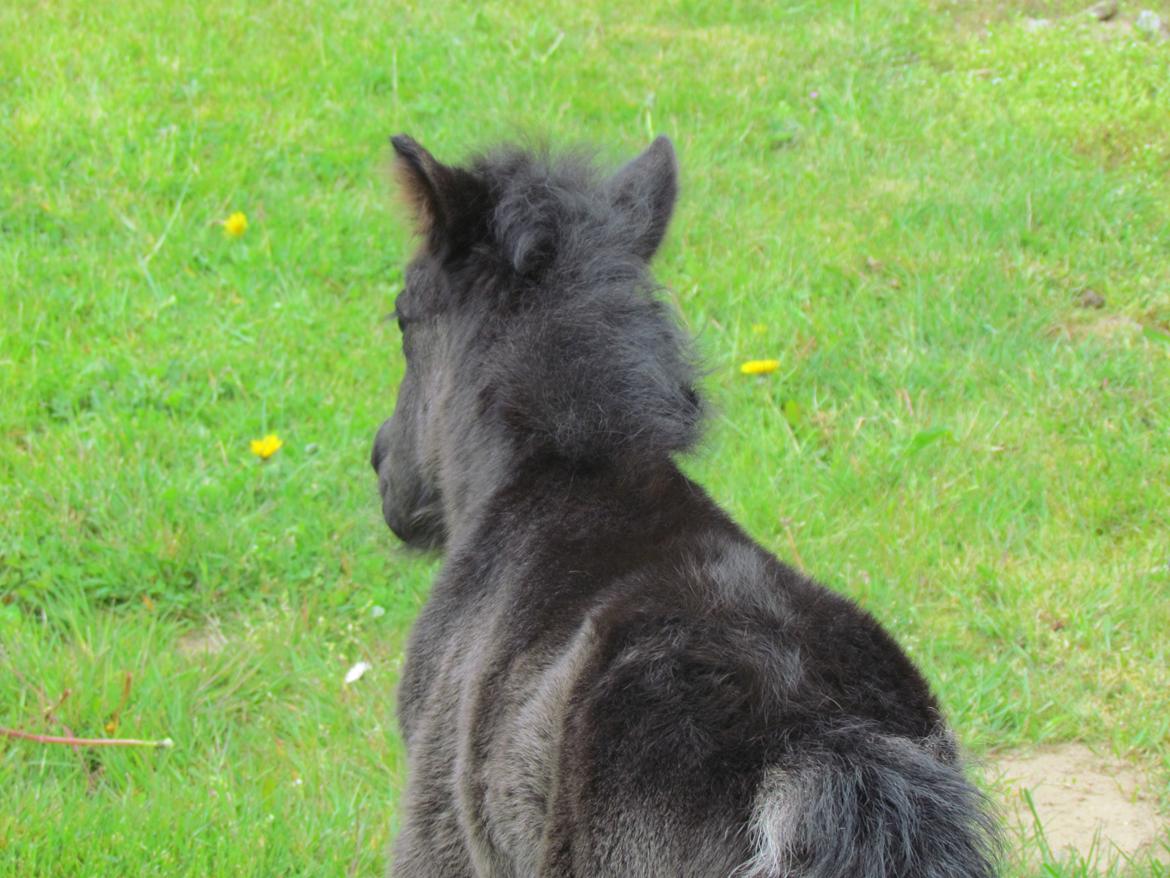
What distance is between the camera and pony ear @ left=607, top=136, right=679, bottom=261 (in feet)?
11.1

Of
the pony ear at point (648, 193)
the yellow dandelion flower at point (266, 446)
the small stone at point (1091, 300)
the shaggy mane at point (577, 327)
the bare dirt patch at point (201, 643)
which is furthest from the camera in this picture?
the small stone at point (1091, 300)

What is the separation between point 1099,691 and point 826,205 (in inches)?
130

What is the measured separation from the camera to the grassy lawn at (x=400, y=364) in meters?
4.05

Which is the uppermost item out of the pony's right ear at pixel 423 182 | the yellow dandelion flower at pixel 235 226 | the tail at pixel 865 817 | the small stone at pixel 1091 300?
the pony's right ear at pixel 423 182

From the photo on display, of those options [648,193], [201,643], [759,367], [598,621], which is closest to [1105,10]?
[759,367]

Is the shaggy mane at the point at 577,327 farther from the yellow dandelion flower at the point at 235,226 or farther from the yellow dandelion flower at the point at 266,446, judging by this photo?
the yellow dandelion flower at the point at 235,226

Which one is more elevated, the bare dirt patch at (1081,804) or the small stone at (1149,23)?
the small stone at (1149,23)

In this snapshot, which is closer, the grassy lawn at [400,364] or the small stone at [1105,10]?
the grassy lawn at [400,364]

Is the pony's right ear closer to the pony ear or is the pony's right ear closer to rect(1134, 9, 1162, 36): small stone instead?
the pony ear

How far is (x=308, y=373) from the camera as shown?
5.62 m

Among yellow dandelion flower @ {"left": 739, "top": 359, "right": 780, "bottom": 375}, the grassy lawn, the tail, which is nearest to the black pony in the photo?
the tail

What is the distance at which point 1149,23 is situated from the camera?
8133 mm

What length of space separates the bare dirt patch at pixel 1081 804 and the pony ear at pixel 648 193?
6.02 ft

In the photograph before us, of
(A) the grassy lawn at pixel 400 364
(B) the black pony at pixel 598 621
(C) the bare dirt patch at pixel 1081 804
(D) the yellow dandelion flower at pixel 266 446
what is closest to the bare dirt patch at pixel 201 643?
(A) the grassy lawn at pixel 400 364
